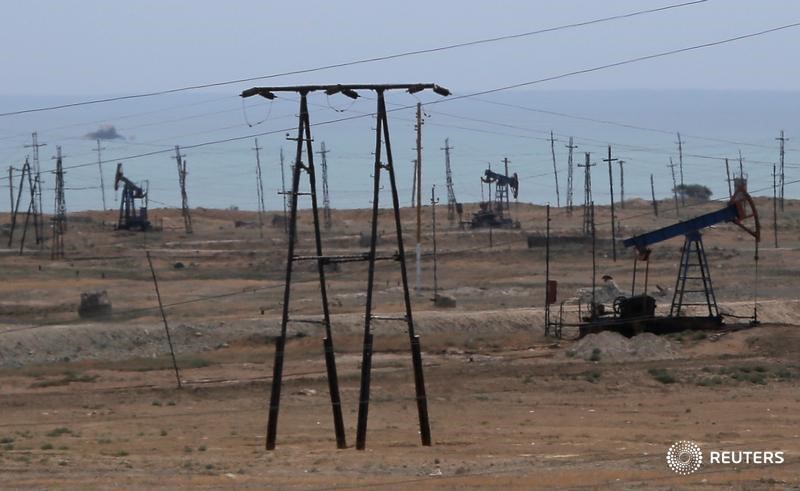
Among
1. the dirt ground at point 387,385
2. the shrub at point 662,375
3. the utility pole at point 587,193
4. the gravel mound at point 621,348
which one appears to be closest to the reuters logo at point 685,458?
the dirt ground at point 387,385

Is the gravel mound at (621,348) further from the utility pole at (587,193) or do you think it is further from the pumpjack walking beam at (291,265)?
the utility pole at (587,193)

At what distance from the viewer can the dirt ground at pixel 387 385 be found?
16.2 m

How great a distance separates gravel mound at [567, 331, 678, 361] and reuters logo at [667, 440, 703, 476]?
43.8 feet

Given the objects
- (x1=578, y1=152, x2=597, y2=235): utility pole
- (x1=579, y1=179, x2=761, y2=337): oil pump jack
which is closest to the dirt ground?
(x1=579, y1=179, x2=761, y2=337): oil pump jack

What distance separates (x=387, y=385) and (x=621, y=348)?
684cm

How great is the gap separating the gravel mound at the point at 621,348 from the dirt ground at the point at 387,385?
66mm

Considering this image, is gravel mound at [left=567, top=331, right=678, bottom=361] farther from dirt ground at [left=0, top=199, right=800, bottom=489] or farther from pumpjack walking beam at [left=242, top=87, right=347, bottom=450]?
pumpjack walking beam at [left=242, top=87, right=347, bottom=450]

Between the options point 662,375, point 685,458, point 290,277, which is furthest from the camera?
point 662,375

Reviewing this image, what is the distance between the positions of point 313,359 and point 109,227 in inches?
2211

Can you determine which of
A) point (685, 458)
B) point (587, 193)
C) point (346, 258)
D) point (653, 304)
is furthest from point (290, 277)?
point (587, 193)

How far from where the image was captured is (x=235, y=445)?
20.1 meters

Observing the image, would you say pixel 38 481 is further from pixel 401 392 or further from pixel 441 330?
pixel 441 330

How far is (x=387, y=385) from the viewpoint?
27906 mm

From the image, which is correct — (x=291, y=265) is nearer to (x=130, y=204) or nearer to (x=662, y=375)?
(x=662, y=375)
